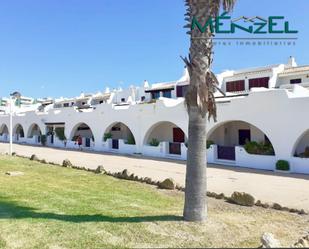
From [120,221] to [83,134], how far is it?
1281 inches

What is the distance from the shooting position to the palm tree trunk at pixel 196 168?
757 centimetres

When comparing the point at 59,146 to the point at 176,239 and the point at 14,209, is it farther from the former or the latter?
the point at 176,239

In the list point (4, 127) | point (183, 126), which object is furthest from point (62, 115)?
point (4, 127)

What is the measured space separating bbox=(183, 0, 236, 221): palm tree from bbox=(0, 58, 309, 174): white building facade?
2213 mm

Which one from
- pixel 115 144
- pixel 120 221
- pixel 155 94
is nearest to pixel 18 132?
pixel 155 94

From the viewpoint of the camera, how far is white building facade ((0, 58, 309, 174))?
1772 centimetres

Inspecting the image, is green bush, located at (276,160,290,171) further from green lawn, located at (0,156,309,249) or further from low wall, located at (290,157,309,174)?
green lawn, located at (0,156,309,249)

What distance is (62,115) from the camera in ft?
127

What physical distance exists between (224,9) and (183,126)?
16.0 metres

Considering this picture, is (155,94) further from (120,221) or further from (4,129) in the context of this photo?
(4,129)

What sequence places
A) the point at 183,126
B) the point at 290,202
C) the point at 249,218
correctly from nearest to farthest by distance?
the point at 249,218
the point at 290,202
the point at 183,126

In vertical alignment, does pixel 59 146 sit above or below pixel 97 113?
below

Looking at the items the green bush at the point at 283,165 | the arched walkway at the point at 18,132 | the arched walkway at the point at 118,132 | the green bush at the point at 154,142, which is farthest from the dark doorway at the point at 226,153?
the arched walkway at the point at 18,132

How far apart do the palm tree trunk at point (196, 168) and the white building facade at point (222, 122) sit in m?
2.41
